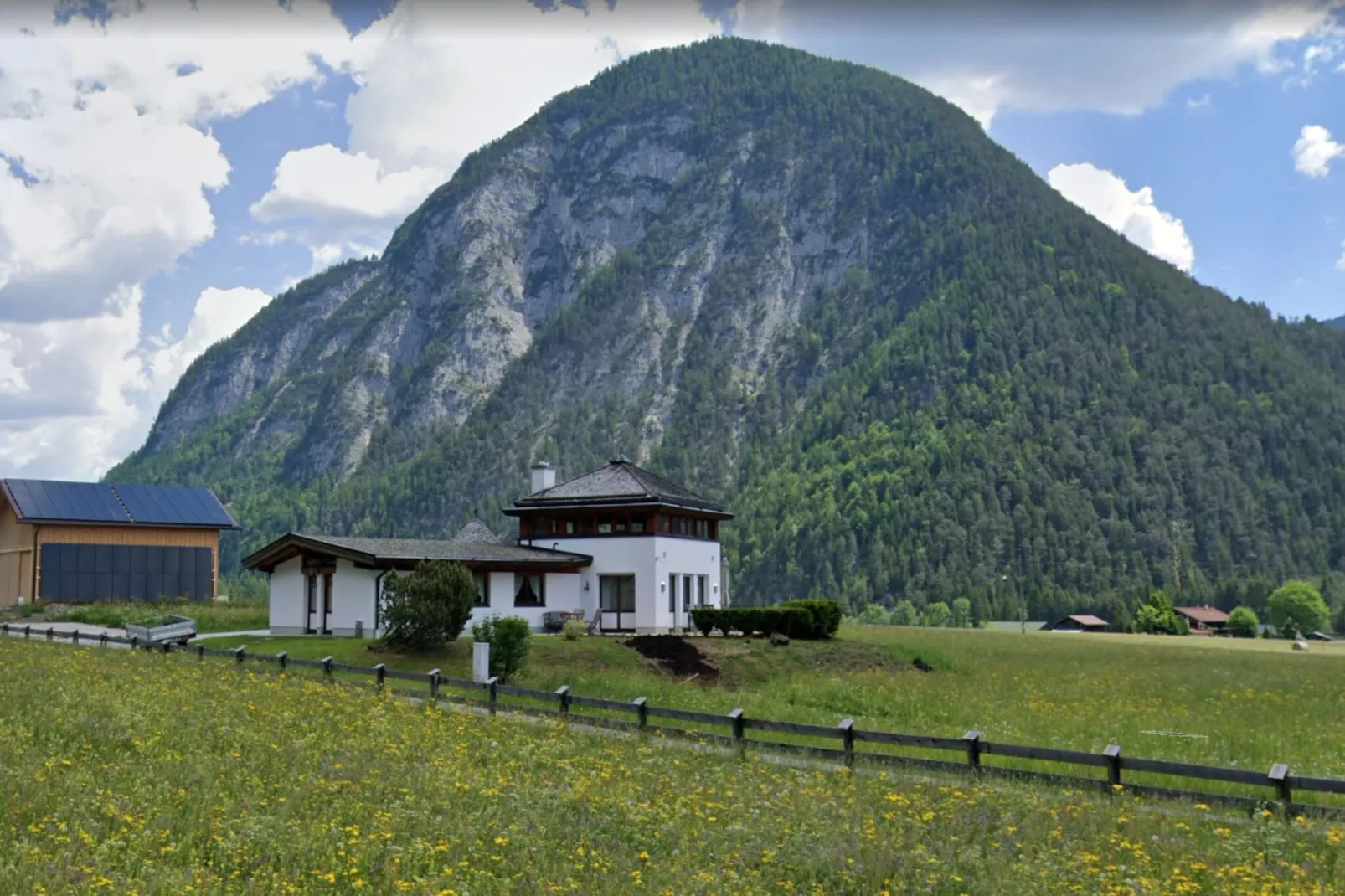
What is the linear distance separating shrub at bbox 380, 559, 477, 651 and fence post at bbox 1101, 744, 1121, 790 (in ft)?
86.6

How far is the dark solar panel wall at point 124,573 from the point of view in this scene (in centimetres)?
6128

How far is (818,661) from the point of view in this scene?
47594 millimetres

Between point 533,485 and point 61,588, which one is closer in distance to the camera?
point 61,588

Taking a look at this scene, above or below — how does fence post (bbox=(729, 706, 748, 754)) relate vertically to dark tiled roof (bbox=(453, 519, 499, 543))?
below

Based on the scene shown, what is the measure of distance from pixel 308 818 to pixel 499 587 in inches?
1374

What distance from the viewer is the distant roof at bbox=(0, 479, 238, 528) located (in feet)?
202

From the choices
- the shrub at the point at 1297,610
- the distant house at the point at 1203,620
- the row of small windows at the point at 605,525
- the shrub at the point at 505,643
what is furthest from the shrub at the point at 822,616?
the distant house at the point at 1203,620

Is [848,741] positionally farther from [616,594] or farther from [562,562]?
[616,594]

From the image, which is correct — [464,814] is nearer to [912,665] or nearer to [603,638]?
[603,638]

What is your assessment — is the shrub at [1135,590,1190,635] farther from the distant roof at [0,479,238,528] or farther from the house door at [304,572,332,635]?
the house door at [304,572,332,635]

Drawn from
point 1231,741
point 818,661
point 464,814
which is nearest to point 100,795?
point 464,814

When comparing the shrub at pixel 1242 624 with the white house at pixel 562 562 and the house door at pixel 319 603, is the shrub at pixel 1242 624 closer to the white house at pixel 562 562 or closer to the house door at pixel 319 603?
the white house at pixel 562 562

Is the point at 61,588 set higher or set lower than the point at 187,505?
lower

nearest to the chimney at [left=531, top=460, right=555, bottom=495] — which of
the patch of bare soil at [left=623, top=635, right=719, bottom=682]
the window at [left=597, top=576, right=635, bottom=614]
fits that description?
the window at [left=597, top=576, right=635, bottom=614]
